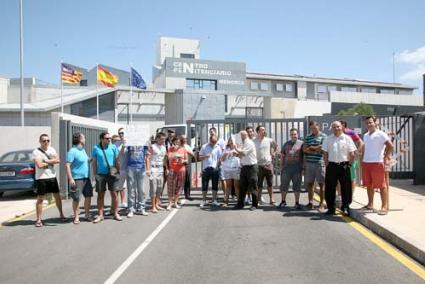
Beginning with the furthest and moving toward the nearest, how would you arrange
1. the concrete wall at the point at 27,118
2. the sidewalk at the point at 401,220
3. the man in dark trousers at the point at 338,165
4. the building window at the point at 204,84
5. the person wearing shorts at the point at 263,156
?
the building window at the point at 204,84, the concrete wall at the point at 27,118, the person wearing shorts at the point at 263,156, the man in dark trousers at the point at 338,165, the sidewalk at the point at 401,220

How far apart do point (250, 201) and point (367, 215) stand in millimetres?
3449

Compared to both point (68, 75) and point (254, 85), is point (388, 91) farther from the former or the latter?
point (68, 75)

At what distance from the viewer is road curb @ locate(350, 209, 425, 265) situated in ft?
20.6

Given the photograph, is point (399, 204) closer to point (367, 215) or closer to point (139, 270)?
point (367, 215)

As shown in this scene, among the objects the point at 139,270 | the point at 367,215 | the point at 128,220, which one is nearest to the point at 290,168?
the point at 367,215

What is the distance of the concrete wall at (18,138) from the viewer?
1980 cm

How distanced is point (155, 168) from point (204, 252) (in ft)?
13.7

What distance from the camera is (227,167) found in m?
11.3

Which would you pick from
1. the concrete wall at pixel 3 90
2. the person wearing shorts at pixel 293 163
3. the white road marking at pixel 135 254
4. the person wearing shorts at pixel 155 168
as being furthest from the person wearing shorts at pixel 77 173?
the concrete wall at pixel 3 90

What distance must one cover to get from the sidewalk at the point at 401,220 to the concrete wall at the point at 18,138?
13.8 meters

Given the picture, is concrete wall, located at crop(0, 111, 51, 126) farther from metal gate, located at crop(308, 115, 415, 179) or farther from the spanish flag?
metal gate, located at crop(308, 115, 415, 179)

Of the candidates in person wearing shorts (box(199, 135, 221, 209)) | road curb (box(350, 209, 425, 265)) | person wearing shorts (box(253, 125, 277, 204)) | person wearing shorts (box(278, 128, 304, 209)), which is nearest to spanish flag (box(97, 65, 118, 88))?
person wearing shorts (box(199, 135, 221, 209))

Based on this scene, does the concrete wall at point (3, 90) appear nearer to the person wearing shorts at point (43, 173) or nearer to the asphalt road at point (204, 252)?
the asphalt road at point (204, 252)

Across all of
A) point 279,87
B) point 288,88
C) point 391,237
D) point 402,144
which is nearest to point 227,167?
point 391,237
